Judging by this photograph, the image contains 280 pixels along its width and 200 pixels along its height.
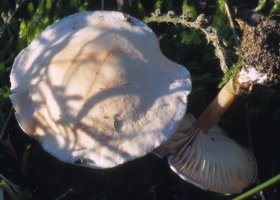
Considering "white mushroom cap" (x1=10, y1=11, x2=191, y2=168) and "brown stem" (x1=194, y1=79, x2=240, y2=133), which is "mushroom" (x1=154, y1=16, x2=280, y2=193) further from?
"white mushroom cap" (x1=10, y1=11, x2=191, y2=168)

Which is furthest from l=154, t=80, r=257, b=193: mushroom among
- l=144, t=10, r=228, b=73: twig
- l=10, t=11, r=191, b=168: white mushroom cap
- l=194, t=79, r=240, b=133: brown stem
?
l=10, t=11, r=191, b=168: white mushroom cap

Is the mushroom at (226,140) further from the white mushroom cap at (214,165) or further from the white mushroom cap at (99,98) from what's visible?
the white mushroom cap at (99,98)

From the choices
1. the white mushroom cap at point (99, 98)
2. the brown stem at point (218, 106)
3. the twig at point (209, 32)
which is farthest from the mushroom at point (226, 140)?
the white mushroom cap at point (99, 98)

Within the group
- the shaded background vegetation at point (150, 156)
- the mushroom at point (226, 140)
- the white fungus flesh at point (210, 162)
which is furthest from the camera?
the shaded background vegetation at point (150, 156)

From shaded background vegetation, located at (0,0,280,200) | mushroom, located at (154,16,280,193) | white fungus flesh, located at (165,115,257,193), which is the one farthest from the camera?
shaded background vegetation, located at (0,0,280,200)

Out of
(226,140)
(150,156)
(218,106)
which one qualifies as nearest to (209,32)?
(218,106)

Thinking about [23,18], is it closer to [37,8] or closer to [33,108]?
[37,8]
